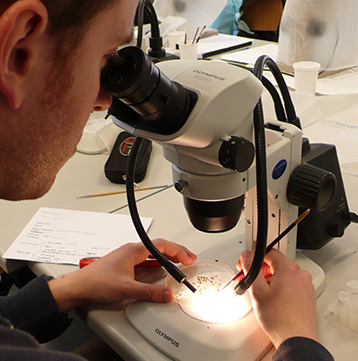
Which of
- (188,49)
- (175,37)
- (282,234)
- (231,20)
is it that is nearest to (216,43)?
(175,37)

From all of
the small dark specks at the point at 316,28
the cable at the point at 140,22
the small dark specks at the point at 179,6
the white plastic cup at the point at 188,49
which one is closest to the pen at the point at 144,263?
the cable at the point at 140,22

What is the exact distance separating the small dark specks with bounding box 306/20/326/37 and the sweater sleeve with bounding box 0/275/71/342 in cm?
151

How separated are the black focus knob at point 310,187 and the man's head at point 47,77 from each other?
362mm

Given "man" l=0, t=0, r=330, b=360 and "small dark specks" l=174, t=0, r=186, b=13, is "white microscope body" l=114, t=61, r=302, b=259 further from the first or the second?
"small dark specks" l=174, t=0, r=186, b=13

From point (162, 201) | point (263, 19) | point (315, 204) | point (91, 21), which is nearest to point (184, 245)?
point (162, 201)

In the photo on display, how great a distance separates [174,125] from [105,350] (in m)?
0.64

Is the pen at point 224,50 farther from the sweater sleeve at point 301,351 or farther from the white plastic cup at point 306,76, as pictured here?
the sweater sleeve at point 301,351

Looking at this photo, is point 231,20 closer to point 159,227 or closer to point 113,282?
point 159,227

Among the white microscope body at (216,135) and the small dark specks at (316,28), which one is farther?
the small dark specks at (316,28)

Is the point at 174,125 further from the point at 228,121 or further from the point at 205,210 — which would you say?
the point at 205,210

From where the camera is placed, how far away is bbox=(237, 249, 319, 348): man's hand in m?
0.64

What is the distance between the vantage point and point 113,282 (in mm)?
743

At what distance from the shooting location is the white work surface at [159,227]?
68cm

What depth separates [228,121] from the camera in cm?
56
